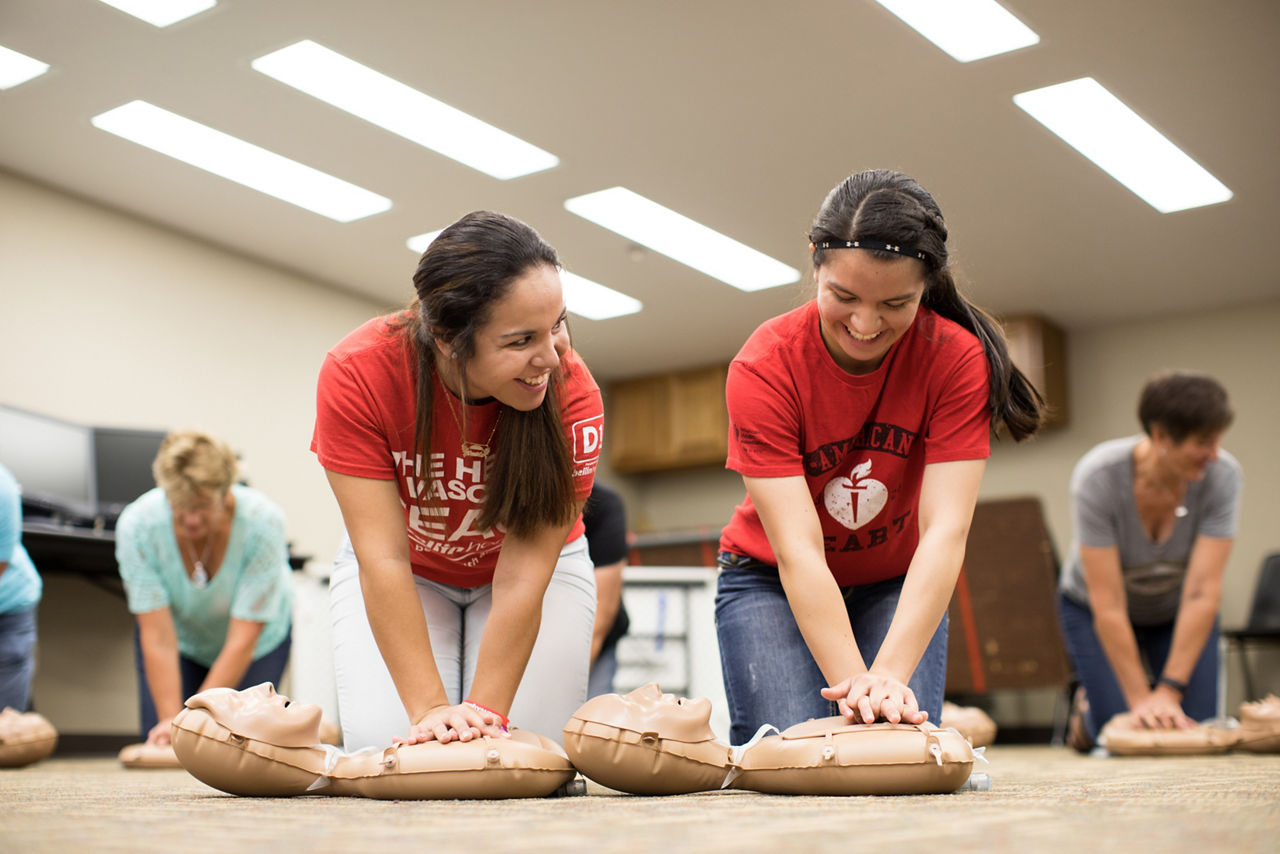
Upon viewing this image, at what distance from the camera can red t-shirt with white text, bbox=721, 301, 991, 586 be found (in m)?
1.55

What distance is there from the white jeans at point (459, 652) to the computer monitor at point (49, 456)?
2.71 m

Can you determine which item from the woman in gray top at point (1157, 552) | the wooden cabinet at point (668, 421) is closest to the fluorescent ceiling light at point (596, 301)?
the wooden cabinet at point (668, 421)

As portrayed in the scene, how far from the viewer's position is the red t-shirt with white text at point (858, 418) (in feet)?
5.10

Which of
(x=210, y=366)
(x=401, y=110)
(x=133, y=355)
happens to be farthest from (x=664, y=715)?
(x=210, y=366)

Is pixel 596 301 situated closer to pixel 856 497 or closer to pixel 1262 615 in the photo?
pixel 1262 615

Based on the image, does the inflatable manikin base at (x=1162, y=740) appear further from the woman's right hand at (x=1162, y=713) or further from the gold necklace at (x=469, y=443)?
the gold necklace at (x=469, y=443)

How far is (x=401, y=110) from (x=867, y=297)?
2979 mm

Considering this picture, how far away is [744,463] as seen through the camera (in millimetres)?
1553

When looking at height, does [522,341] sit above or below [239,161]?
below

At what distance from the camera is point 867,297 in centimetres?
143

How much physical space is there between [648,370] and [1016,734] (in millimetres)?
3028

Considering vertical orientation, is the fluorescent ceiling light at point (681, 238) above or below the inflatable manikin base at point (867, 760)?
above

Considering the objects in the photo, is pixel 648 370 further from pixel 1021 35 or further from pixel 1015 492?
pixel 1021 35

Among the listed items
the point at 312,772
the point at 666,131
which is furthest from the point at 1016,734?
the point at 312,772
